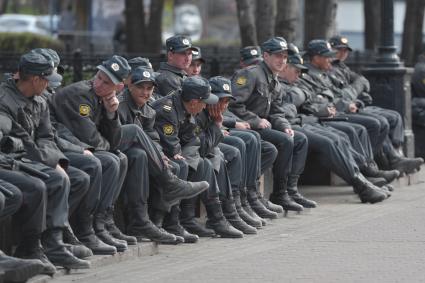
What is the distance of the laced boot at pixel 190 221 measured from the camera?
13.2 meters

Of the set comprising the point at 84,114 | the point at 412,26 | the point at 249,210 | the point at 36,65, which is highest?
the point at 36,65

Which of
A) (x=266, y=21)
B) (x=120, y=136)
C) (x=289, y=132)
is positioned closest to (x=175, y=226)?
(x=120, y=136)

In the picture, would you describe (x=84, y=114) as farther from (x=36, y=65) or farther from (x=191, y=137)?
(x=191, y=137)

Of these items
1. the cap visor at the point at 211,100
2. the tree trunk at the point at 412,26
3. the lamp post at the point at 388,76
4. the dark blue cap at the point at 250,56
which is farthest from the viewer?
the tree trunk at the point at 412,26

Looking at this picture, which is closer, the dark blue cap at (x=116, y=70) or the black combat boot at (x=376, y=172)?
the dark blue cap at (x=116, y=70)

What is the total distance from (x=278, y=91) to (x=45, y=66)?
4815 mm

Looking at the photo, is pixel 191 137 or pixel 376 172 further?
pixel 376 172

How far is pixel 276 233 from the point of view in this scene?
13664 mm

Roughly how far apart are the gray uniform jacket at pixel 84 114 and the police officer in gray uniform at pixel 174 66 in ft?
6.47

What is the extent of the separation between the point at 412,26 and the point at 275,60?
53.0 feet

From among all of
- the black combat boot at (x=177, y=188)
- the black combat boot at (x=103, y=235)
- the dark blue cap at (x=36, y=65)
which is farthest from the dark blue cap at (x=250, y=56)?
the dark blue cap at (x=36, y=65)

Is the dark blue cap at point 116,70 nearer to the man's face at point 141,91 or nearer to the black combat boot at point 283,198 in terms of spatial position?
the man's face at point 141,91

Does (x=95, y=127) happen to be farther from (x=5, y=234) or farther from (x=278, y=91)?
(x=278, y=91)

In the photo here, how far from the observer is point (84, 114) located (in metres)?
11.8
